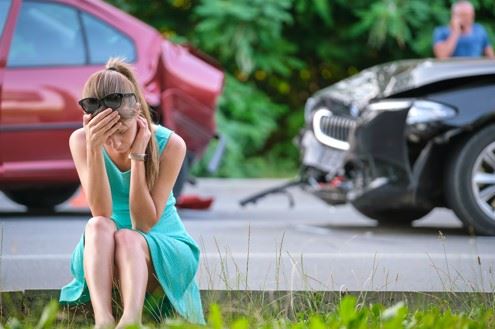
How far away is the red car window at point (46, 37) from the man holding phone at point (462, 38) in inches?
144

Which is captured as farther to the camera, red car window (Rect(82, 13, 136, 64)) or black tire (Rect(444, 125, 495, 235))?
red car window (Rect(82, 13, 136, 64))

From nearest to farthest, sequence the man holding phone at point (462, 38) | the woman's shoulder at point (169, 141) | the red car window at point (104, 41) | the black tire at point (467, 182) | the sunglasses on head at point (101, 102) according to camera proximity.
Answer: the sunglasses on head at point (101, 102), the woman's shoulder at point (169, 141), the black tire at point (467, 182), the red car window at point (104, 41), the man holding phone at point (462, 38)

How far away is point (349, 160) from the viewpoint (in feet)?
33.4

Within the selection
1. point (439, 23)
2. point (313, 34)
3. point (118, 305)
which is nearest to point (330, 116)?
point (118, 305)

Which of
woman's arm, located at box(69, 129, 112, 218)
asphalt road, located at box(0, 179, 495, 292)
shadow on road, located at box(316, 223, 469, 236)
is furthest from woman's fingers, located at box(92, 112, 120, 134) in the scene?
shadow on road, located at box(316, 223, 469, 236)

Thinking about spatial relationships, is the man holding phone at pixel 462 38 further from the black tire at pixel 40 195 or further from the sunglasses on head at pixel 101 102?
the sunglasses on head at pixel 101 102

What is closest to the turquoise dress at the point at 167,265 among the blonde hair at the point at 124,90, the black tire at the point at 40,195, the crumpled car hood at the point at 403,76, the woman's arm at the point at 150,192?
the woman's arm at the point at 150,192

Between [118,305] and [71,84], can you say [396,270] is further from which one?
[71,84]

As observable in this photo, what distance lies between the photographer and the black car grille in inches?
408

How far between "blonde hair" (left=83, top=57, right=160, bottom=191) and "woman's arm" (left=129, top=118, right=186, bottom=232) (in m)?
0.04

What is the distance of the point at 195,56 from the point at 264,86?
815cm

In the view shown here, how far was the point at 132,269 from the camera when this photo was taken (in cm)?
556

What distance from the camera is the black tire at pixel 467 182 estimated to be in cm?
962

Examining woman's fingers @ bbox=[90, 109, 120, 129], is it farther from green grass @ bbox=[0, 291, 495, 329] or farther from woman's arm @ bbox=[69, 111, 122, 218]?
green grass @ bbox=[0, 291, 495, 329]
